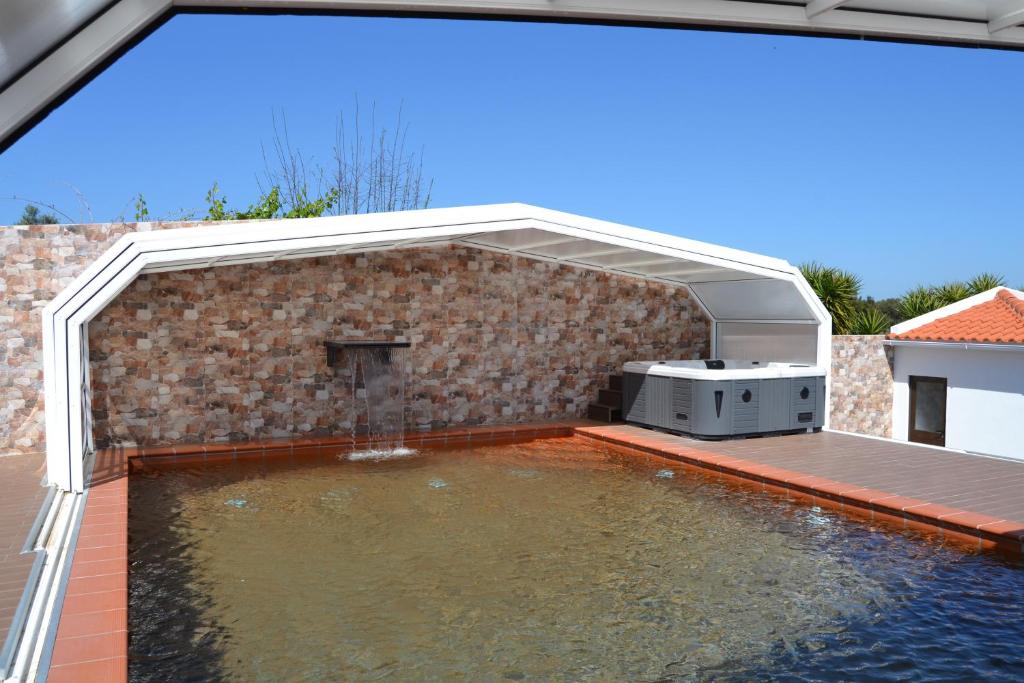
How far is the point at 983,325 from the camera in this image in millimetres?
14289

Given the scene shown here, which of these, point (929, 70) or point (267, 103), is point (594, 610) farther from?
point (929, 70)

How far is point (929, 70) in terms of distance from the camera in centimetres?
2452

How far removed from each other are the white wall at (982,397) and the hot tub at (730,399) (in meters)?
3.46

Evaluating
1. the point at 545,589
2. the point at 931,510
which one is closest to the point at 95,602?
the point at 545,589

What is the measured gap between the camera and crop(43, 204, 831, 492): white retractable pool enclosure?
25.7 feet

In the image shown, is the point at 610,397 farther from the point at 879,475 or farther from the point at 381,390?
the point at 879,475

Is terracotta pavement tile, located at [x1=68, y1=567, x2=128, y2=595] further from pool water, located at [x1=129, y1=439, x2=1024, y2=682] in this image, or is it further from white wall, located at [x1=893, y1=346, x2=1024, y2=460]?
white wall, located at [x1=893, y1=346, x2=1024, y2=460]

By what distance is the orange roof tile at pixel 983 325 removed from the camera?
13.4m

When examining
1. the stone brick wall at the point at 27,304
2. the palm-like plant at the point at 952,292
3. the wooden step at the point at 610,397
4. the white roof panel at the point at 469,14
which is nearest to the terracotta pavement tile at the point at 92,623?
the white roof panel at the point at 469,14

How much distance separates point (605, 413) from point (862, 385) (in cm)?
553

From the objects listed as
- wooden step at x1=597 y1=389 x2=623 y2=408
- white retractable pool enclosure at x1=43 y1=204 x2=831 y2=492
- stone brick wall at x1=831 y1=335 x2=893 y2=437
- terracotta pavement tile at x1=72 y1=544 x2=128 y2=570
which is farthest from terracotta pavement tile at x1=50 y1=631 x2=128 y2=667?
stone brick wall at x1=831 y1=335 x2=893 y2=437

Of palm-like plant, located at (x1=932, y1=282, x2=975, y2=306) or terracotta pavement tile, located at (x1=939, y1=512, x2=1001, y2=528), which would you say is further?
palm-like plant, located at (x1=932, y1=282, x2=975, y2=306)

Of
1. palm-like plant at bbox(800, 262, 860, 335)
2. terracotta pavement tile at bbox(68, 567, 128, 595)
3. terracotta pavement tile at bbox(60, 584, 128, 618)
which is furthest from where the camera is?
palm-like plant at bbox(800, 262, 860, 335)

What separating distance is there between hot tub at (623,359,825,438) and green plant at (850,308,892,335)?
6502 mm
